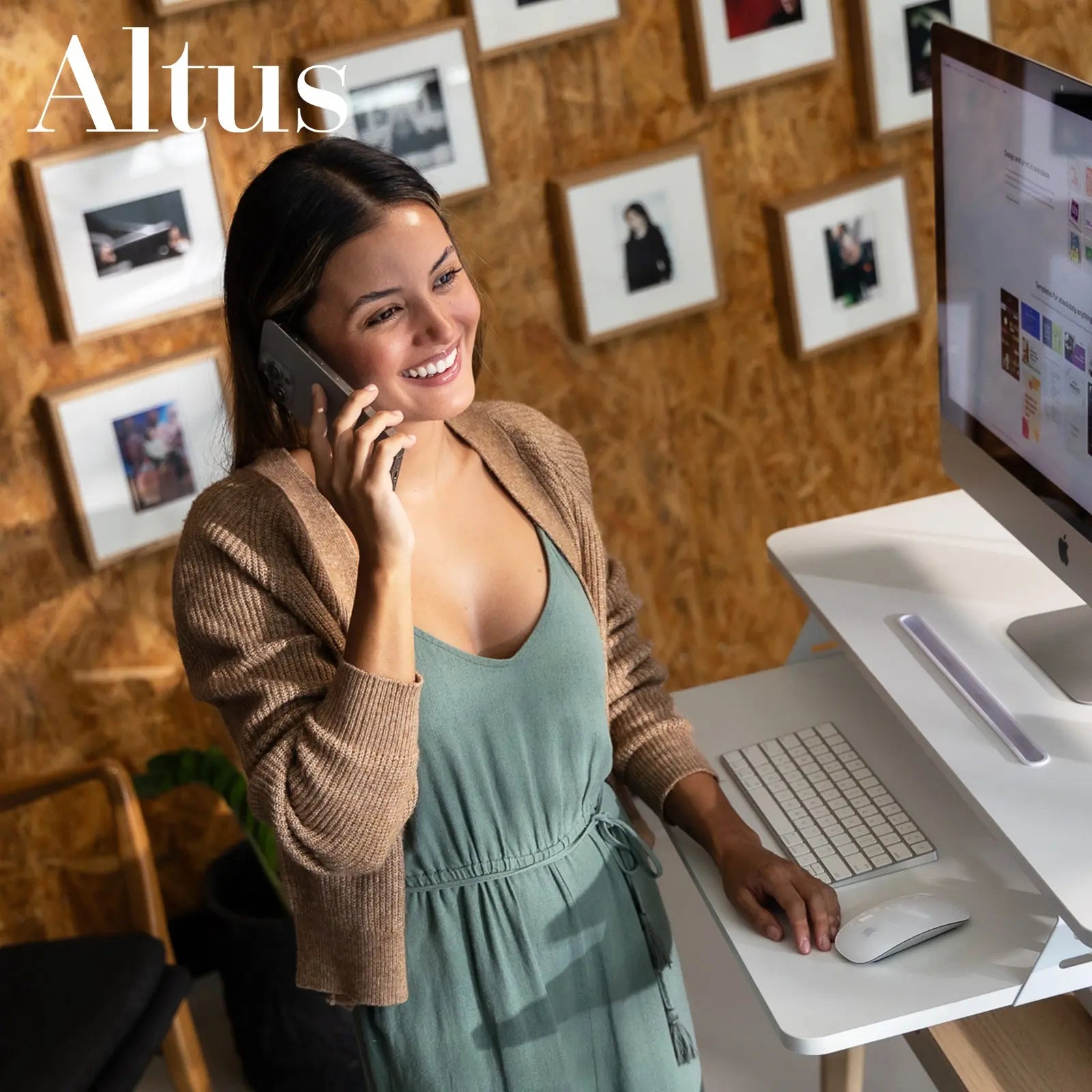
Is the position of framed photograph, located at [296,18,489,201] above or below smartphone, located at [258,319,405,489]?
above

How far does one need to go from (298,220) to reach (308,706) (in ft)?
1.52

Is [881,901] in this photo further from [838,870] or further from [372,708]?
[372,708]

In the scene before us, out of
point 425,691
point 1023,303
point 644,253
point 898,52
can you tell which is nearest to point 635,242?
point 644,253

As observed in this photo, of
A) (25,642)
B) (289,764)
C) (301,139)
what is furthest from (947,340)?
(25,642)

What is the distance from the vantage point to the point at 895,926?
1420 millimetres

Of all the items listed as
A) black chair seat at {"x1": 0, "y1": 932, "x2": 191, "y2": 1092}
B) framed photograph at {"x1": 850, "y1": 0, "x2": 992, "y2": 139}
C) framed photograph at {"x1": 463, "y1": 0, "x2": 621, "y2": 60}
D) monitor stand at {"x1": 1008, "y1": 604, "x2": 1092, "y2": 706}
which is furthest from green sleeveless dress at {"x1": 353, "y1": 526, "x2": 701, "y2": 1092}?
framed photograph at {"x1": 850, "y1": 0, "x2": 992, "y2": 139}

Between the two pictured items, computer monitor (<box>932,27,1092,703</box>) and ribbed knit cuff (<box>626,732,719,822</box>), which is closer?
computer monitor (<box>932,27,1092,703</box>)

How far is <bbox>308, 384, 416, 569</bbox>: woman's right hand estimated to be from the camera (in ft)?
4.38

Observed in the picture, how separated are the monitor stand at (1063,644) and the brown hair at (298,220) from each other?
81 cm

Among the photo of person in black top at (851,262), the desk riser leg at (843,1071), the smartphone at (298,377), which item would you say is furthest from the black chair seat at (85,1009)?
the photo of person in black top at (851,262)

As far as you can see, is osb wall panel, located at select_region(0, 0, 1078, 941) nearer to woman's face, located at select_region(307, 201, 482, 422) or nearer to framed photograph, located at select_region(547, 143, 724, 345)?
framed photograph, located at select_region(547, 143, 724, 345)

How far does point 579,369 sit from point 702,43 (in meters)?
0.58

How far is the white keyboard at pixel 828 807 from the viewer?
5.07 feet

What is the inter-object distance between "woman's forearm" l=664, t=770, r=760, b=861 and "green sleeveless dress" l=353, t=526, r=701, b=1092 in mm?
99
